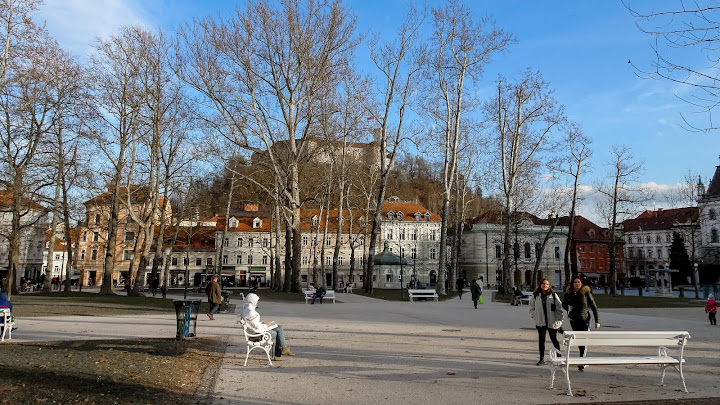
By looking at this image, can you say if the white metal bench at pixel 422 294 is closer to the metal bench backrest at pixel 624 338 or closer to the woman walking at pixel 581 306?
the woman walking at pixel 581 306

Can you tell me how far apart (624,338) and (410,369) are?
332 cm

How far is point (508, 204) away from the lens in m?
32.5

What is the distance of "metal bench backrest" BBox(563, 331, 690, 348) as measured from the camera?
7.05 meters

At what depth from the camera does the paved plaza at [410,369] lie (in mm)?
6496

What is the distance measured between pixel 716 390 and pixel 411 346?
560cm

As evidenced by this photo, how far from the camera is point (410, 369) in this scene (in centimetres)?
827

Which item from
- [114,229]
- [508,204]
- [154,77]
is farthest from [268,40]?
[508,204]

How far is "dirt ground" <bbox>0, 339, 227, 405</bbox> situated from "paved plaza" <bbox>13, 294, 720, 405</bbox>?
18.0 inches

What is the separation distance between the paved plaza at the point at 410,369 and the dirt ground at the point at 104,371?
A: 0.46 meters

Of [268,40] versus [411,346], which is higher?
[268,40]

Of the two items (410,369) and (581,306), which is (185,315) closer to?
(410,369)

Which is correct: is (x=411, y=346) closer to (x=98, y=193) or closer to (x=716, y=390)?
(x=716, y=390)

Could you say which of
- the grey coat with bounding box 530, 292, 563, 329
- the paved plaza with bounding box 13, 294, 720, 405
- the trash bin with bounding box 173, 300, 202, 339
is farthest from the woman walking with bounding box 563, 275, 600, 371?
the trash bin with bounding box 173, 300, 202, 339

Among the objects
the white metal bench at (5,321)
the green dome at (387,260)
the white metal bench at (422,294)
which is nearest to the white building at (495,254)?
the green dome at (387,260)
